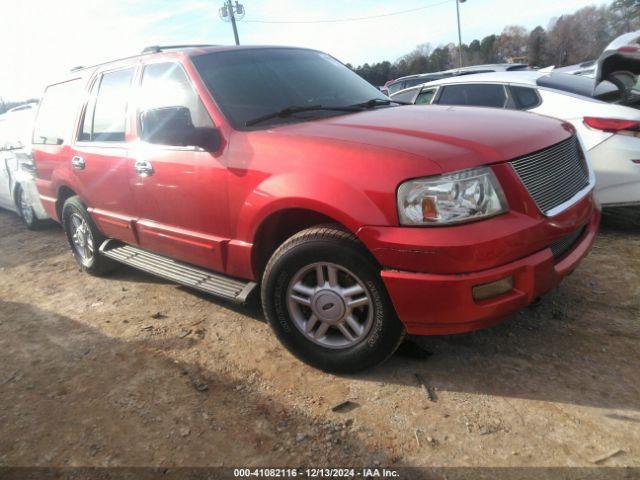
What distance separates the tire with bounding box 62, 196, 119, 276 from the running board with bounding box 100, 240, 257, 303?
198mm

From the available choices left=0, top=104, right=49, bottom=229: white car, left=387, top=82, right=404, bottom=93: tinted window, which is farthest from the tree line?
left=0, top=104, right=49, bottom=229: white car

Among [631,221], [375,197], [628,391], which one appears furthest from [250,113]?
[631,221]

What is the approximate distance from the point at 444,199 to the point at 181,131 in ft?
5.31

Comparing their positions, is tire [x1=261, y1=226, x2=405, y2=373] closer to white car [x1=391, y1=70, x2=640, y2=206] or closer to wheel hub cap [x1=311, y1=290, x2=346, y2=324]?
wheel hub cap [x1=311, y1=290, x2=346, y2=324]

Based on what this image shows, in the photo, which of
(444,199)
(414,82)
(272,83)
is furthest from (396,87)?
(444,199)

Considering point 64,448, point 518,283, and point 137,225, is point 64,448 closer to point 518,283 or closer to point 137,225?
point 137,225

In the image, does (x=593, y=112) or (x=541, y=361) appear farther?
(x=593, y=112)

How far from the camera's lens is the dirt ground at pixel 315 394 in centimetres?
218

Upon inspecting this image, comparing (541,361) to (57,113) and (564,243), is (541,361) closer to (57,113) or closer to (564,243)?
(564,243)

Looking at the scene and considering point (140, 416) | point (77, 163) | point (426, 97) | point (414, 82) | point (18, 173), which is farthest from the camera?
point (414, 82)

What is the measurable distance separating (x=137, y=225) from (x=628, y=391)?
337 cm

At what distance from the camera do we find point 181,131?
115 inches

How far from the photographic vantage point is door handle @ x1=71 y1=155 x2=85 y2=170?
429cm

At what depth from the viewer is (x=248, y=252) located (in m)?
2.97
